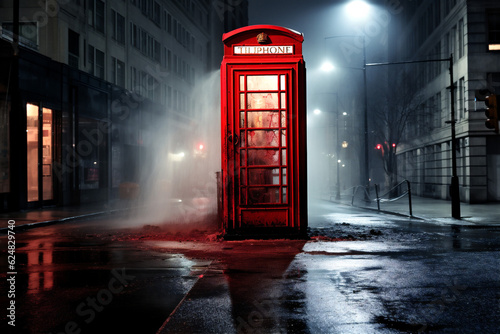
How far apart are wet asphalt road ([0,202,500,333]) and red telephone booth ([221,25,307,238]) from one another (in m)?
0.73

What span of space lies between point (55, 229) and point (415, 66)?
31956mm

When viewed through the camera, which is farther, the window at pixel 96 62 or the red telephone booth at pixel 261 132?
the window at pixel 96 62

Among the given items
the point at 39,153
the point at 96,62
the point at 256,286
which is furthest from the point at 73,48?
the point at 256,286

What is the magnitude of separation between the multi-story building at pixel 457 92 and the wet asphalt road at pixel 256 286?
1585cm

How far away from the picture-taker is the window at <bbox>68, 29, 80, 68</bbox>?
2662 cm

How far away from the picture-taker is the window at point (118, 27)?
107 feet

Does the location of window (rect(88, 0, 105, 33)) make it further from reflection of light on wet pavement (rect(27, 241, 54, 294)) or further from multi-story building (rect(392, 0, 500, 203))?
reflection of light on wet pavement (rect(27, 241, 54, 294))

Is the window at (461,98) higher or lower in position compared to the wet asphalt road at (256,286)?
higher

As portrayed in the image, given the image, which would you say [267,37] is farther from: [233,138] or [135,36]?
[135,36]

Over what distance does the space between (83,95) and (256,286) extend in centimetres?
2343

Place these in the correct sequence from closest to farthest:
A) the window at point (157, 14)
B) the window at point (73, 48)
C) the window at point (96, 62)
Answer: the window at point (73, 48)
the window at point (96, 62)
the window at point (157, 14)

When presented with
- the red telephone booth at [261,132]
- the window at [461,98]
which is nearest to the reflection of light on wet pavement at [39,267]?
the red telephone booth at [261,132]

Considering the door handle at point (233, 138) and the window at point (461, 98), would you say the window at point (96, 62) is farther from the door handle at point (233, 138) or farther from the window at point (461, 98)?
the door handle at point (233, 138)

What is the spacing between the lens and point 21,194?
2230 centimetres
